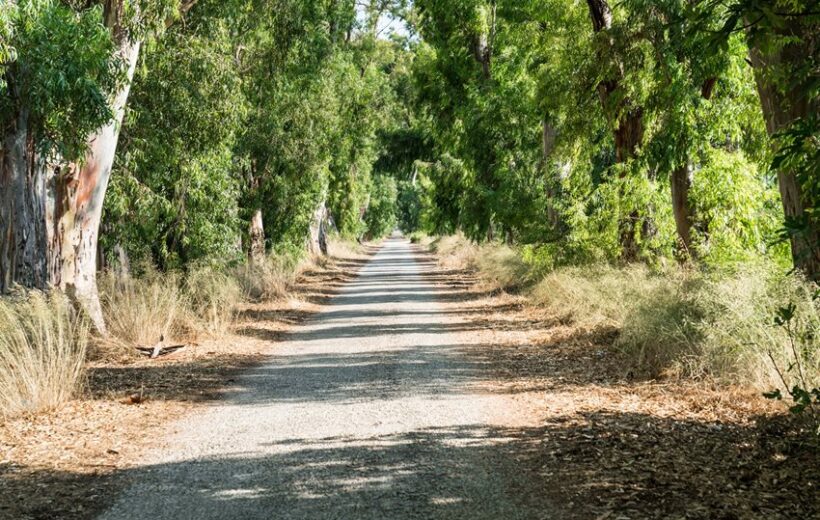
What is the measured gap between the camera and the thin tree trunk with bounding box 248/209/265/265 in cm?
2570

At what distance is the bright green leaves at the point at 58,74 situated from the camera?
368 inches

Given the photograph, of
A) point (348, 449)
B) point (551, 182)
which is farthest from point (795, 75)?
point (551, 182)

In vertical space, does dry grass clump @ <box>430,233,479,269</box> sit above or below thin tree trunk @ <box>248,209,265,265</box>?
below

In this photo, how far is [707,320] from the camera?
9.08 meters

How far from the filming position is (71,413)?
27.0ft

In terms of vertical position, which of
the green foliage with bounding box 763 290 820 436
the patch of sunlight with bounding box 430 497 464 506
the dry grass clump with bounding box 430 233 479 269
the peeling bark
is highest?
the peeling bark

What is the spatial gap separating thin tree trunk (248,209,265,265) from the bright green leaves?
46.9 feet

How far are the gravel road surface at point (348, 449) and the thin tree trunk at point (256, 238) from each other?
13938 mm

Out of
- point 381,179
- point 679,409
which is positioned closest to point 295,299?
point 679,409

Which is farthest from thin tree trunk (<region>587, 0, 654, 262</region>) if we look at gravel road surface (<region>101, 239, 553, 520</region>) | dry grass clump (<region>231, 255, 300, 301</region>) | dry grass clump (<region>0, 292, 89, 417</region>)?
dry grass clump (<region>0, 292, 89, 417</region>)

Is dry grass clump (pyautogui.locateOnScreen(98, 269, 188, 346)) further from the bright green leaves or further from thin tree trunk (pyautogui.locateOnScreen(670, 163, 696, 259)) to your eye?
thin tree trunk (pyautogui.locateOnScreen(670, 163, 696, 259))

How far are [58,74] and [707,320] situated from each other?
8.00 meters

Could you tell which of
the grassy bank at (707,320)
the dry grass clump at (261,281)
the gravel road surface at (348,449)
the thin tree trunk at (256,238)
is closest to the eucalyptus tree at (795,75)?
the grassy bank at (707,320)

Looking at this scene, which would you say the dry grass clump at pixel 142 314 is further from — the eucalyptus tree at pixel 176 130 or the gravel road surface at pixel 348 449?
the eucalyptus tree at pixel 176 130
